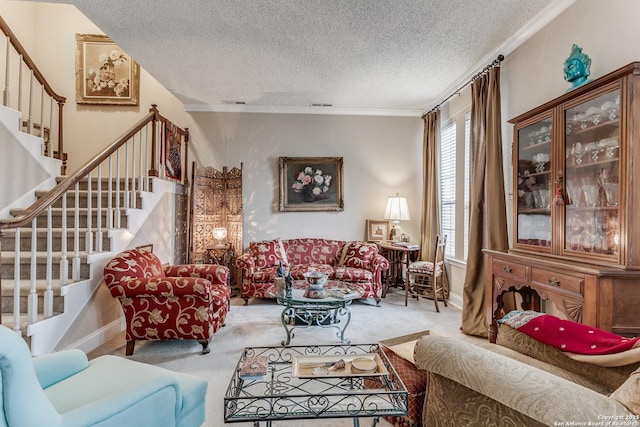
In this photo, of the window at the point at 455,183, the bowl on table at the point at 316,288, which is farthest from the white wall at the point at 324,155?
the bowl on table at the point at 316,288

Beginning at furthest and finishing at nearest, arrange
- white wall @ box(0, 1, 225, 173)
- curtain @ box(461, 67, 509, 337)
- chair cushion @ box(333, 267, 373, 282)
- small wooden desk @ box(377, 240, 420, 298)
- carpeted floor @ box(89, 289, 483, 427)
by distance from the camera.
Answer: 1. small wooden desk @ box(377, 240, 420, 298)
2. white wall @ box(0, 1, 225, 173)
3. chair cushion @ box(333, 267, 373, 282)
4. curtain @ box(461, 67, 509, 337)
5. carpeted floor @ box(89, 289, 483, 427)

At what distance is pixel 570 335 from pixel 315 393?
4.10ft

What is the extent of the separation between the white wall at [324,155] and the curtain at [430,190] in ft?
1.09

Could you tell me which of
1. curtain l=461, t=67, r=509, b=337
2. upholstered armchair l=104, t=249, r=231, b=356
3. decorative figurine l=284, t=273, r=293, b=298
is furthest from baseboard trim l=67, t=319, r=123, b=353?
curtain l=461, t=67, r=509, b=337

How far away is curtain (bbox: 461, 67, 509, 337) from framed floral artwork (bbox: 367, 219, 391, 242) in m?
1.87

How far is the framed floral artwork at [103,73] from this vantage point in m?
4.88

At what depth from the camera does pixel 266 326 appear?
3.54 m

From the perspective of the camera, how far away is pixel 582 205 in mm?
2078

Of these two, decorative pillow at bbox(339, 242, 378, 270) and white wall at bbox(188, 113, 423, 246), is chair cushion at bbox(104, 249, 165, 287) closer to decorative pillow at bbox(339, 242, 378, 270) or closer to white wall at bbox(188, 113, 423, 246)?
white wall at bbox(188, 113, 423, 246)

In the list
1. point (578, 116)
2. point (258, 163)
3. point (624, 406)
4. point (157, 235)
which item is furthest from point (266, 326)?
point (578, 116)

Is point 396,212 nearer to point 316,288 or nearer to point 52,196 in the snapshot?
point 316,288

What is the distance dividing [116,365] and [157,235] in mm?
2897

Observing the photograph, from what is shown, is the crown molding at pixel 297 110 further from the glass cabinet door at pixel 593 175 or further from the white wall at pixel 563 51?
the glass cabinet door at pixel 593 175

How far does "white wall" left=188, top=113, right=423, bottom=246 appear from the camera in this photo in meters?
5.26
